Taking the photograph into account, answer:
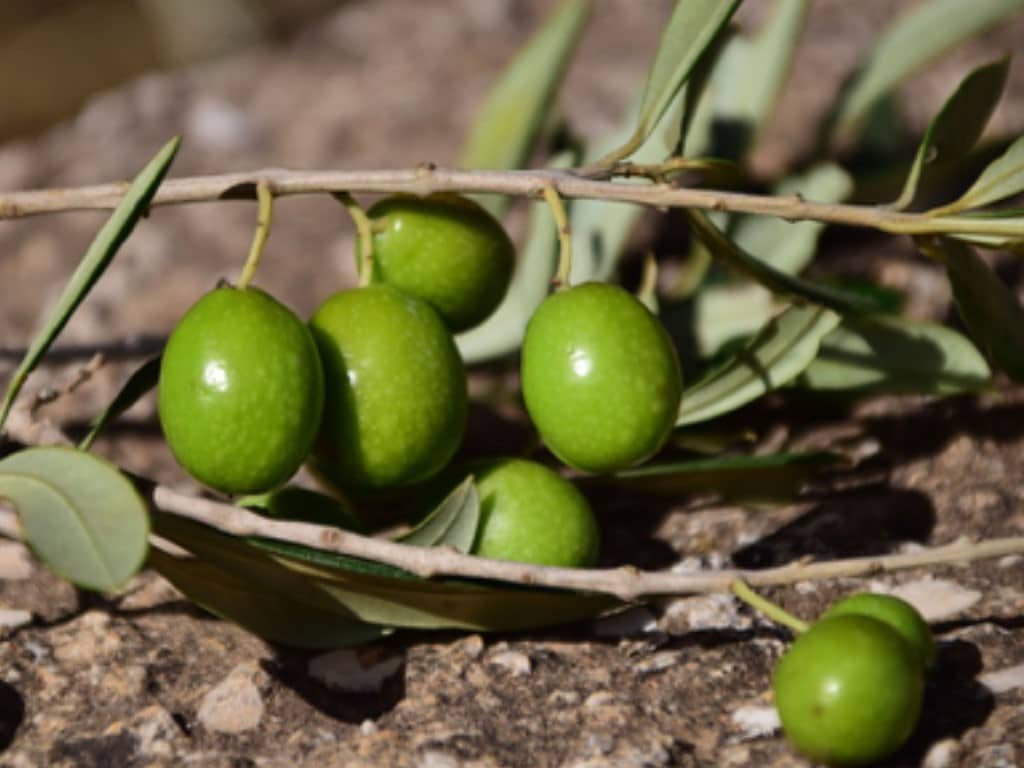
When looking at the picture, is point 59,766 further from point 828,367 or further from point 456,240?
point 828,367

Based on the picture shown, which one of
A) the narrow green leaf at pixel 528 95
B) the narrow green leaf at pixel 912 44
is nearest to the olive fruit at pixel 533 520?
the narrow green leaf at pixel 528 95

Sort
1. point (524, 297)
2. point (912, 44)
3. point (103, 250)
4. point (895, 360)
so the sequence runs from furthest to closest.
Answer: point (912, 44), point (524, 297), point (895, 360), point (103, 250)

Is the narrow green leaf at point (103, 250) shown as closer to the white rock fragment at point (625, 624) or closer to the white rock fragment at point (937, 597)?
the white rock fragment at point (625, 624)

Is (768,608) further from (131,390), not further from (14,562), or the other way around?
(14,562)

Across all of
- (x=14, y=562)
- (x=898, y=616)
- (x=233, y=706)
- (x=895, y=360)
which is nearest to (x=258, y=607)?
(x=233, y=706)

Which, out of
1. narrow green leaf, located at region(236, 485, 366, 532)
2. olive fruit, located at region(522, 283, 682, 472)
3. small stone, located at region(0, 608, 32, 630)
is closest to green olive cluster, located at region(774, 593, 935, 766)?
olive fruit, located at region(522, 283, 682, 472)

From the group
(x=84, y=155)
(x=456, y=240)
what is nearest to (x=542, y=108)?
(x=456, y=240)

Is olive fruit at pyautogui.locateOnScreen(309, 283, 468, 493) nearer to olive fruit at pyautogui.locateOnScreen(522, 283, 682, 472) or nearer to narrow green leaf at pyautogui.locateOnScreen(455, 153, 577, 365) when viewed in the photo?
olive fruit at pyautogui.locateOnScreen(522, 283, 682, 472)
